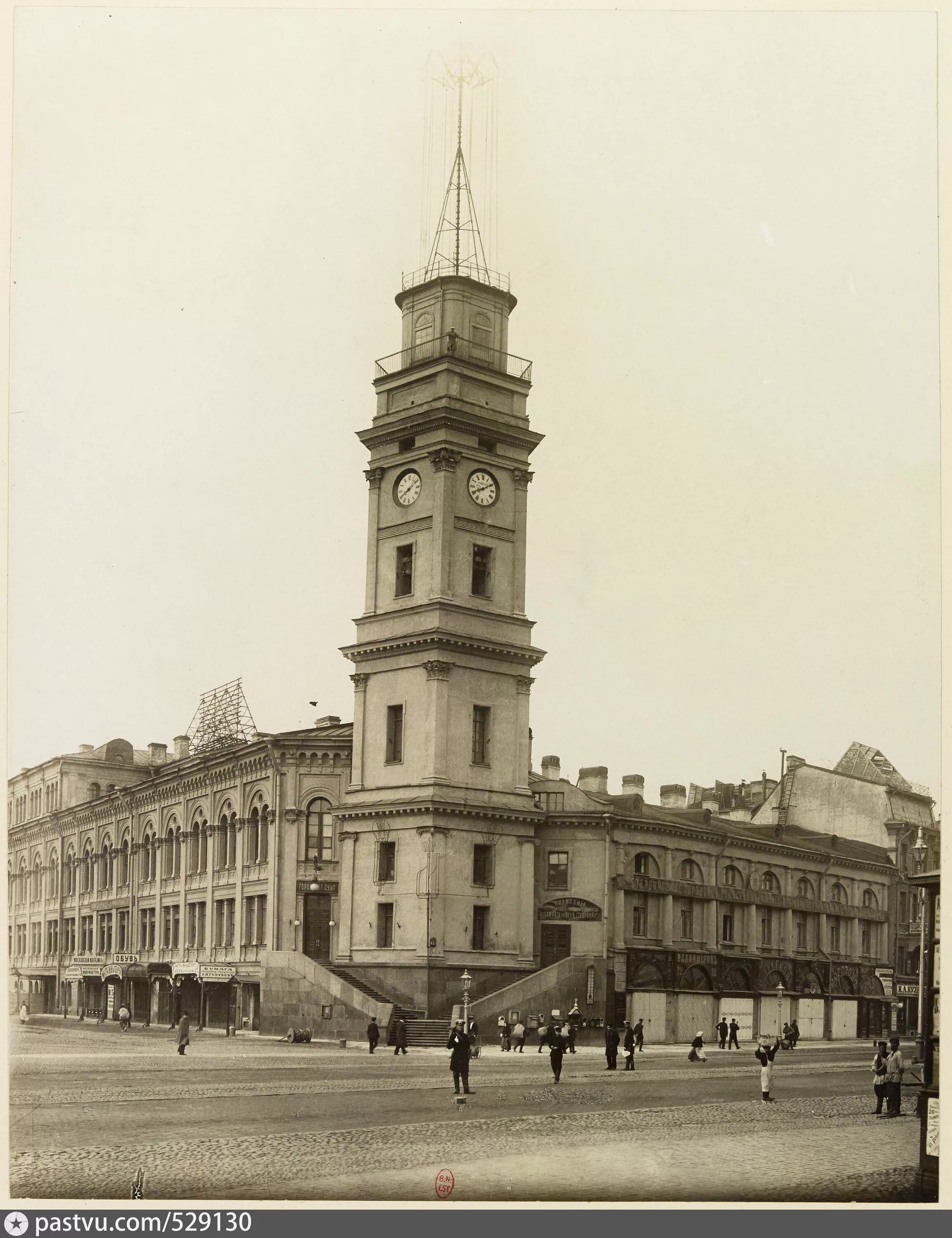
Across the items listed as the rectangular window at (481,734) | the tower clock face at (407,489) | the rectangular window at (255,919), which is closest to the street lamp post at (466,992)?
the rectangular window at (481,734)

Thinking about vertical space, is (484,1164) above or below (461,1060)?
below

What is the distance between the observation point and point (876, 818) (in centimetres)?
7312

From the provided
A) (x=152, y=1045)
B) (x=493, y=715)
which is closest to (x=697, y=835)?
(x=493, y=715)

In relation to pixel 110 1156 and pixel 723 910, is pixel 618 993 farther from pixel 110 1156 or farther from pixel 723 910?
pixel 110 1156

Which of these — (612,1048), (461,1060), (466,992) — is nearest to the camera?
(461,1060)

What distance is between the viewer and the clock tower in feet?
180

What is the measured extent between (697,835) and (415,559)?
19452 millimetres

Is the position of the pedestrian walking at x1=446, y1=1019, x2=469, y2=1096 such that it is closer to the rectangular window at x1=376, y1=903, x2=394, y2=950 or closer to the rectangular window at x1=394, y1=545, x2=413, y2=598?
the rectangular window at x1=376, y1=903, x2=394, y2=950

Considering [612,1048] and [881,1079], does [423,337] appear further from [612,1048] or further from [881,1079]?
[881,1079]

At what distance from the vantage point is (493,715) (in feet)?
186

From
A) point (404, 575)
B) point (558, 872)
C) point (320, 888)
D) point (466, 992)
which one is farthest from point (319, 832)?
point (404, 575)

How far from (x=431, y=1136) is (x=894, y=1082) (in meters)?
10.2

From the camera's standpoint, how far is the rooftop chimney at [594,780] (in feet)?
223

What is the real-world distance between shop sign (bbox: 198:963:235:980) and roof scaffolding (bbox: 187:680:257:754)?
920 centimetres
